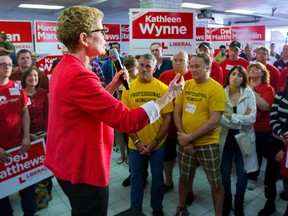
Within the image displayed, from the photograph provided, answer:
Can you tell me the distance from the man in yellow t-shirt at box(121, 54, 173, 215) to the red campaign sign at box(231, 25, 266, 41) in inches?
249

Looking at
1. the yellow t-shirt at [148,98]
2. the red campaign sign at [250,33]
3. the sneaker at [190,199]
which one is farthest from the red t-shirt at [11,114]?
the red campaign sign at [250,33]

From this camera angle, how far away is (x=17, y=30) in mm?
5047

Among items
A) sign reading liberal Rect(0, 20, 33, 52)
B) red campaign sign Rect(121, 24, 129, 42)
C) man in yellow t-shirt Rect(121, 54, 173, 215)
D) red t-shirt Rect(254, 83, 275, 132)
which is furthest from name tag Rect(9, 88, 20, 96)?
red campaign sign Rect(121, 24, 129, 42)

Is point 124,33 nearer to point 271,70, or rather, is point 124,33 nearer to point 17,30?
point 17,30

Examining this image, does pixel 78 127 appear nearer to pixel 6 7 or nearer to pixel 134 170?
pixel 134 170

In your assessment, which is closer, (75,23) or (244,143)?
(75,23)

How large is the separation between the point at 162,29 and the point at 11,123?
255 cm

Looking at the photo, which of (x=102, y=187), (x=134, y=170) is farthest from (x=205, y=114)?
(x=102, y=187)

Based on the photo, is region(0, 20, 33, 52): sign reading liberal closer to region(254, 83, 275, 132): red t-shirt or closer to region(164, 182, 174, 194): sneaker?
region(164, 182, 174, 194): sneaker

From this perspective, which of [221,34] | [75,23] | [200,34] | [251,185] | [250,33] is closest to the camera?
[75,23]

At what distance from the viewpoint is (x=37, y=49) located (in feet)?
17.4

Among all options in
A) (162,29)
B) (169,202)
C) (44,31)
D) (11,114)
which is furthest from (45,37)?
(169,202)

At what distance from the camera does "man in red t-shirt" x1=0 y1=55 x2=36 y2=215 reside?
223cm

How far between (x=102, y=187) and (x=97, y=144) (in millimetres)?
240
